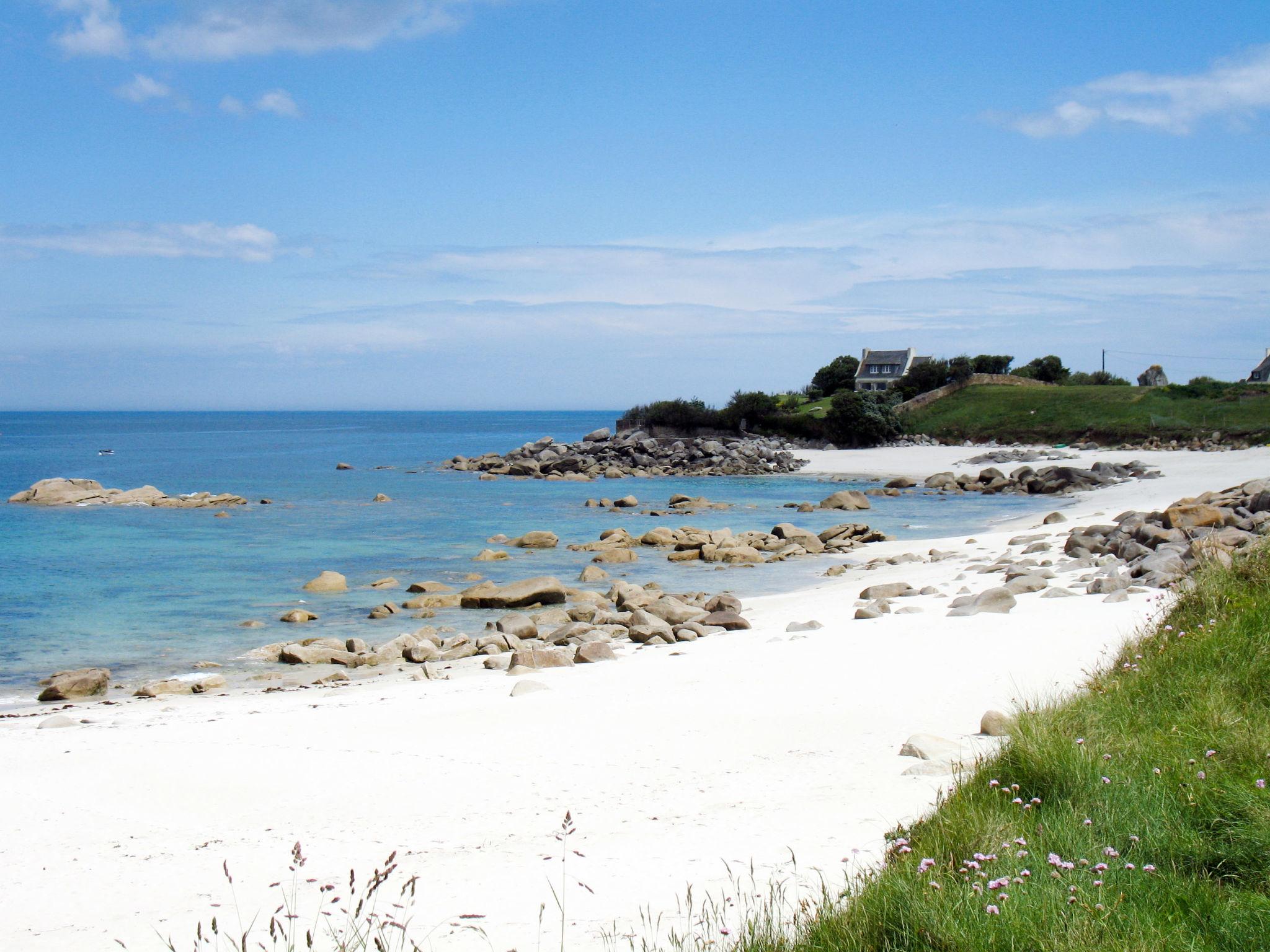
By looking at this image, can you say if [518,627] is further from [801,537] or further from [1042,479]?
[1042,479]

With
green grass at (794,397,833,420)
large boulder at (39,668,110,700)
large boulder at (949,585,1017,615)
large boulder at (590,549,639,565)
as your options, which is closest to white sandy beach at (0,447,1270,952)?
large boulder at (949,585,1017,615)

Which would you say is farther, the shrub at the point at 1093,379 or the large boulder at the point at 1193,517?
the shrub at the point at 1093,379

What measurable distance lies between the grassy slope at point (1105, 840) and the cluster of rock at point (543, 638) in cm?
756

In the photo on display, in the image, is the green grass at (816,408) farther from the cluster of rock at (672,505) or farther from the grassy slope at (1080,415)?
the cluster of rock at (672,505)

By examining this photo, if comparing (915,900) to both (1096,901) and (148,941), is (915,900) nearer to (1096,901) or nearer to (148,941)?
(1096,901)

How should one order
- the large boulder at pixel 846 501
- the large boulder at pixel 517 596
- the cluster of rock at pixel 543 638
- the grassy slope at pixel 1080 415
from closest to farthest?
the cluster of rock at pixel 543 638 < the large boulder at pixel 517 596 < the large boulder at pixel 846 501 < the grassy slope at pixel 1080 415

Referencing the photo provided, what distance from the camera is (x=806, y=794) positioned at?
591 cm

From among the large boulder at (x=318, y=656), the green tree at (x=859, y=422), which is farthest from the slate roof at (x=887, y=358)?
the large boulder at (x=318, y=656)

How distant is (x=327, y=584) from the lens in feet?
70.3

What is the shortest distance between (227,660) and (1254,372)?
92.9 m

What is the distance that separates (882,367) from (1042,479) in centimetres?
4582

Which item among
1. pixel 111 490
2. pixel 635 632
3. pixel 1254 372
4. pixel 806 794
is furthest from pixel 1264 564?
pixel 1254 372

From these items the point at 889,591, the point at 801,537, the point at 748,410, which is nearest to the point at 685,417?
the point at 748,410

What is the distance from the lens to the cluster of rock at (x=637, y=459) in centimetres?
6016
